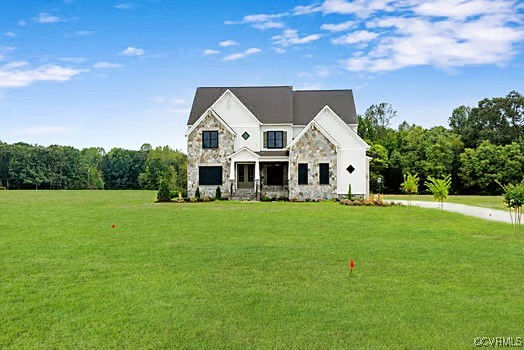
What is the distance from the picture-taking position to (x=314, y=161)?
3362cm

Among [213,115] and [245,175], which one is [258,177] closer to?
[245,175]

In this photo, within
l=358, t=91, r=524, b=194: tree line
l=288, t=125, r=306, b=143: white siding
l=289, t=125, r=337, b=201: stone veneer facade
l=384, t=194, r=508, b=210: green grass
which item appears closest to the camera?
l=384, t=194, r=508, b=210: green grass

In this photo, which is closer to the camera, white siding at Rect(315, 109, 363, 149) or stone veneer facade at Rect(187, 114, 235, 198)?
white siding at Rect(315, 109, 363, 149)

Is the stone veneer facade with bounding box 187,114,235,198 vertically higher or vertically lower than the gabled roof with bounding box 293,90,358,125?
lower

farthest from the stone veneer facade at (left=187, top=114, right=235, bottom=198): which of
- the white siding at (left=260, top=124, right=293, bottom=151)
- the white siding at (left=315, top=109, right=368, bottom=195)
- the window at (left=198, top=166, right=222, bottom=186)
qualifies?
the white siding at (left=315, top=109, right=368, bottom=195)

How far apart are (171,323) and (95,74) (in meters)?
33.3

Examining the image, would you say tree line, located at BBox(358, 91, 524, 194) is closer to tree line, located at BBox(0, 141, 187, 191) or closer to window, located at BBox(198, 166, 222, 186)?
window, located at BBox(198, 166, 222, 186)

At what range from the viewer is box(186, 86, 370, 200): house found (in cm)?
3362

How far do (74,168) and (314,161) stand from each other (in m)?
54.8

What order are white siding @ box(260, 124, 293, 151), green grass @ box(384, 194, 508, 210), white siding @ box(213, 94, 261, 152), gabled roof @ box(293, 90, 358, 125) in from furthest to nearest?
gabled roof @ box(293, 90, 358, 125), white siding @ box(260, 124, 293, 151), white siding @ box(213, 94, 261, 152), green grass @ box(384, 194, 508, 210)

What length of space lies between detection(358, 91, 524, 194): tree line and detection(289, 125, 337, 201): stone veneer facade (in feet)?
46.6

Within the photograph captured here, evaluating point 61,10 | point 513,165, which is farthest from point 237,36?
point 513,165

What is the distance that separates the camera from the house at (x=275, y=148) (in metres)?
33.6

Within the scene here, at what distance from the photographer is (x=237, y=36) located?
1118 inches
